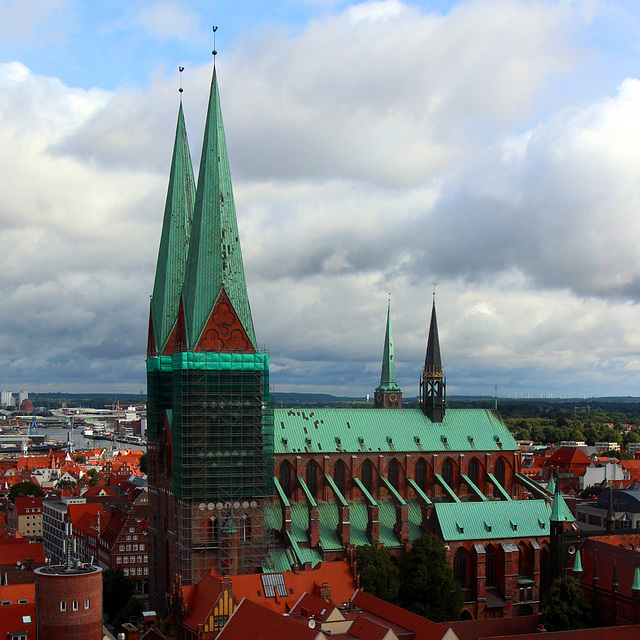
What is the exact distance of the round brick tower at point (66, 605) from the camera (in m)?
55.2

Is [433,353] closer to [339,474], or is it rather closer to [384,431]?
[384,431]

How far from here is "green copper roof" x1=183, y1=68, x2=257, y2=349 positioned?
79000mm

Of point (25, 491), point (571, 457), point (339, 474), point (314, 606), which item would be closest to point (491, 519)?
point (339, 474)

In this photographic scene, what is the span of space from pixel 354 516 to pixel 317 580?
60.3 feet

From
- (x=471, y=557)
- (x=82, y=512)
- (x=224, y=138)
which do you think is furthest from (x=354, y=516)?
(x=82, y=512)

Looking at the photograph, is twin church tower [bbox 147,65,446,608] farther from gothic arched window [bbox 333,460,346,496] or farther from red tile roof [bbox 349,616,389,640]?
red tile roof [bbox 349,616,389,640]

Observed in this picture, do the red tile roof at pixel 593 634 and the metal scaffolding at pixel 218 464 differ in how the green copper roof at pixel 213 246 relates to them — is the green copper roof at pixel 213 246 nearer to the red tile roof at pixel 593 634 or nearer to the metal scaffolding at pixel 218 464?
the metal scaffolding at pixel 218 464

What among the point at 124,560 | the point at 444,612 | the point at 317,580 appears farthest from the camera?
the point at 124,560

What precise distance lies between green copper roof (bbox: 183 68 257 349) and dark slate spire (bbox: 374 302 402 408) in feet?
226

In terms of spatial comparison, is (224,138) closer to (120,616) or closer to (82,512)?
(120,616)

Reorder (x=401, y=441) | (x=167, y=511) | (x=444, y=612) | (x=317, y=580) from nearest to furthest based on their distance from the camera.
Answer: (x=317, y=580), (x=444, y=612), (x=167, y=511), (x=401, y=441)

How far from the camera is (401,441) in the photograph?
95.6 metres

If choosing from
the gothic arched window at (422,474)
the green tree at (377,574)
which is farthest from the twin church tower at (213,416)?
the gothic arched window at (422,474)

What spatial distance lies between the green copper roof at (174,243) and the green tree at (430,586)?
30333 millimetres
